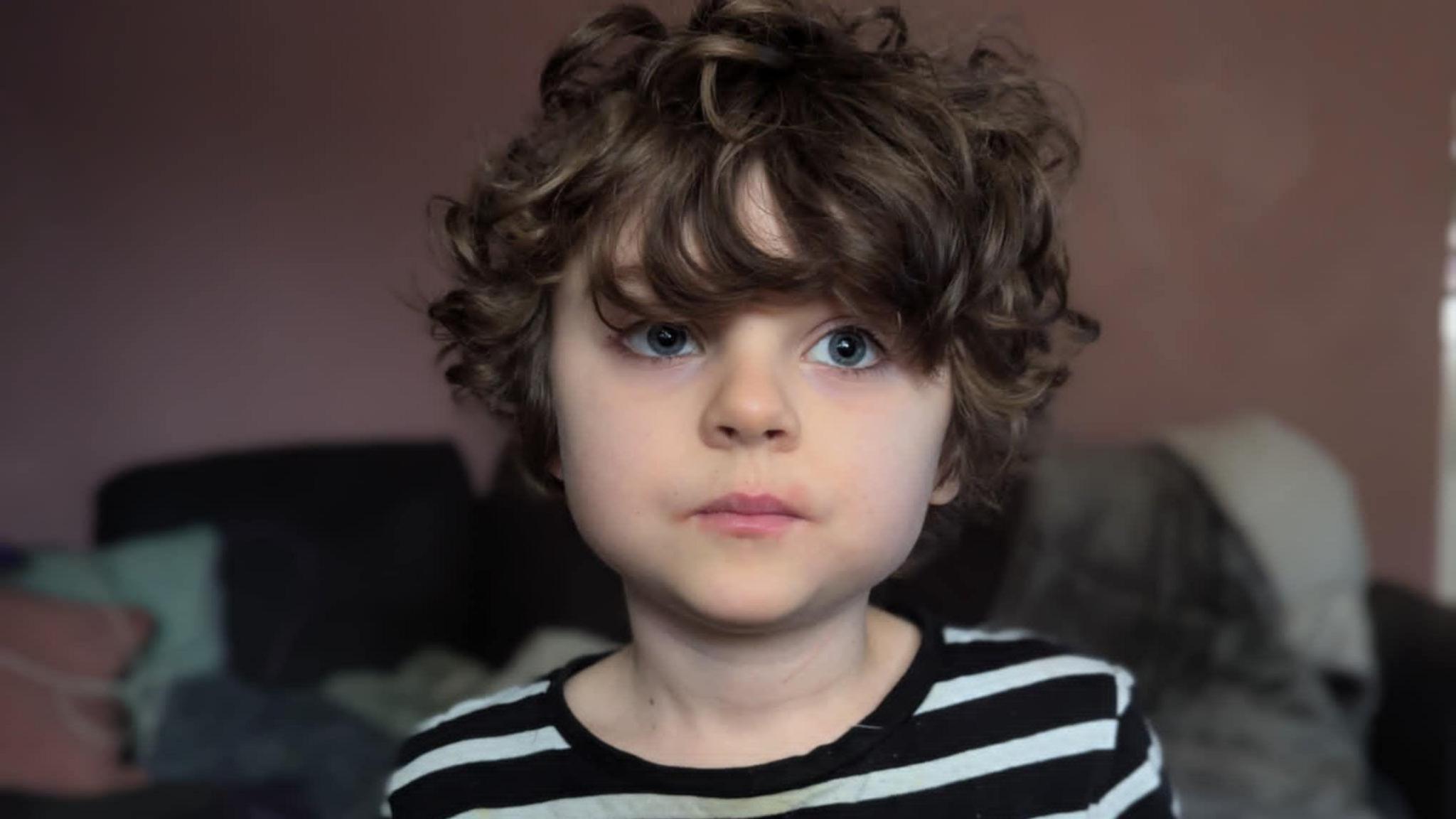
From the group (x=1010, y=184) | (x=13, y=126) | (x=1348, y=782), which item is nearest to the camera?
(x=1010, y=184)

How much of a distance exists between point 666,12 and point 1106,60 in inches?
61.0

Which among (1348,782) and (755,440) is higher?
(755,440)

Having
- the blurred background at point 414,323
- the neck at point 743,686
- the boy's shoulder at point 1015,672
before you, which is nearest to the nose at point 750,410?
the neck at point 743,686

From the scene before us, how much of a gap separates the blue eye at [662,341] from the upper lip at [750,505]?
87 millimetres

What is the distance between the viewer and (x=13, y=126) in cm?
227

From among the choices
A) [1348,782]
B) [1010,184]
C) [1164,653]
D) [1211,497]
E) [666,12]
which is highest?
[666,12]

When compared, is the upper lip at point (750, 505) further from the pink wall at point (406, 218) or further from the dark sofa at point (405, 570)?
the pink wall at point (406, 218)

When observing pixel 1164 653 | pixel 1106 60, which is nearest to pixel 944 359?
pixel 1164 653

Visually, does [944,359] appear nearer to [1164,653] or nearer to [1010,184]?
[1010,184]

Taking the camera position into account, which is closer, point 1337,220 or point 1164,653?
point 1164,653

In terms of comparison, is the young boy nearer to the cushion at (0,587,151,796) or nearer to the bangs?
the bangs

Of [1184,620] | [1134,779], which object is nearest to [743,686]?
[1134,779]

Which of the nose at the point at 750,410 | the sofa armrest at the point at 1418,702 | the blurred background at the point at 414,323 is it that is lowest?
the sofa armrest at the point at 1418,702

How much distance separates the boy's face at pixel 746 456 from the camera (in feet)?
2.27
